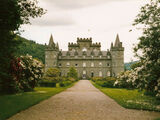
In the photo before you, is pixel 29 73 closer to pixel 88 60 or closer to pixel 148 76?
pixel 148 76

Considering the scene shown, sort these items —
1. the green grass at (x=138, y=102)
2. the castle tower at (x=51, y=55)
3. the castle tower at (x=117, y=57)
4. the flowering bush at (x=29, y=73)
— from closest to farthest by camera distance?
the green grass at (x=138, y=102)
the flowering bush at (x=29, y=73)
the castle tower at (x=117, y=57)
the castle tower at (x=51, y=55)

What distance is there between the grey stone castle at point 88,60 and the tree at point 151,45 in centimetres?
4751

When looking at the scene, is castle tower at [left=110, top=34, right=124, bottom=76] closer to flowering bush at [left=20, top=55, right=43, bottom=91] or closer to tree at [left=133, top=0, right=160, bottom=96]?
flowering bush at [left=20, top=55, right=43, bottom=91]

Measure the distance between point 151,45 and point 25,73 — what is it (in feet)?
37.2

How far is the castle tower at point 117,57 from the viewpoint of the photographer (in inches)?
2191

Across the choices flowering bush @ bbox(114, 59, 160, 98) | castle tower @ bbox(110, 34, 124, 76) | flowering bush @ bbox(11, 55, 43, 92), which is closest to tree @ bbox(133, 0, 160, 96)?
flowering bush @ bbox(114, 59, 160, 98)

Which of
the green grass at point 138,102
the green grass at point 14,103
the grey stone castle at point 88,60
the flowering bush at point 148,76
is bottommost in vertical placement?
the green grass at point 138,102

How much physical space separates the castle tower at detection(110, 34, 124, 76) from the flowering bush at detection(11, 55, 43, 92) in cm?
4159

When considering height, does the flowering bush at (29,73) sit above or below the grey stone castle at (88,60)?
below

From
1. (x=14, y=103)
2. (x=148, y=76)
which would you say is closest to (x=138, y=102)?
(x=148, y=76)

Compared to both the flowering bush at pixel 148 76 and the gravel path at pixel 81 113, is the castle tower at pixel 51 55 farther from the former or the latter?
the gravel path at pixel 81 113

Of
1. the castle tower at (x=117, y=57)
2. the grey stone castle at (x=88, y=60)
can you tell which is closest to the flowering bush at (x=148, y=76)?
the castle tower at (x=117, y=57)

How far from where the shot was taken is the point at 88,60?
5956 centimetres

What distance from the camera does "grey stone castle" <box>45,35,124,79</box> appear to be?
5631cm
